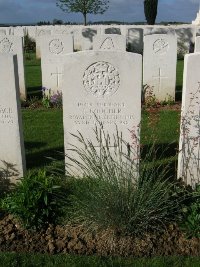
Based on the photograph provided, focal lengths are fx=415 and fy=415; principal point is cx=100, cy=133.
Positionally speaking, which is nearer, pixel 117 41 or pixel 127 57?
pixel 127 57

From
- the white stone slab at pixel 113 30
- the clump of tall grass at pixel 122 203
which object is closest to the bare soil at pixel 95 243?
the clump of tall grass at pixel 122 203

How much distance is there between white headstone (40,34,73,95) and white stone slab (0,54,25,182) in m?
5.14

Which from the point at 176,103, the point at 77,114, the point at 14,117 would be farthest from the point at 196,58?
the point at 176,103

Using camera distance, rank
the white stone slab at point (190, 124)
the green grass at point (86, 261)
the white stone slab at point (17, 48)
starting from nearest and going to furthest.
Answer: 1. the green grass at point (86, 261)
2. the white stone slab at point (190, 124)
3. the white stone slab at point (17, 48)

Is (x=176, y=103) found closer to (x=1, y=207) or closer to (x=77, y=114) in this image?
(x=77, y=114)

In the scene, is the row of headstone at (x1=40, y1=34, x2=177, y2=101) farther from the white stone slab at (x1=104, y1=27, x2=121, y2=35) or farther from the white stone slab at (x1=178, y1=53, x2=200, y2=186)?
the white stone slab at (x1=104, y1=27, x2=121, y2=35)

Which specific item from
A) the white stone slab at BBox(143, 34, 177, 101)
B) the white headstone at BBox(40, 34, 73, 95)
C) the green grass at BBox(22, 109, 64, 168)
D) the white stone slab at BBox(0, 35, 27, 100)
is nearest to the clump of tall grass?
the green grass at BBox(22, 109, 64, 168)

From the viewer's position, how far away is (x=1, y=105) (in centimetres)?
473

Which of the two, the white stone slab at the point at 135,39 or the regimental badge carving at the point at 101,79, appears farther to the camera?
the white stone slab at the point at 135,39

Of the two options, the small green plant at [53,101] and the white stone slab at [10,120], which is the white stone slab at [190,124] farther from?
the small green plant at [53,101]

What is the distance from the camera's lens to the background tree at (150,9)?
3173 centimetres

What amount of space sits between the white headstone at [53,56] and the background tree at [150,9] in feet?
76.9

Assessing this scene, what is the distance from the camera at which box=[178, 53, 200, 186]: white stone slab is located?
4422 millimetres

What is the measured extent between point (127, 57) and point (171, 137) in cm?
278
